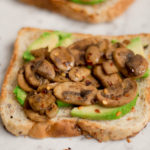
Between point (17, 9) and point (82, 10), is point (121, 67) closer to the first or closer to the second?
point (82, 10)

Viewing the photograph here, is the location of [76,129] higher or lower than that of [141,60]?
lower

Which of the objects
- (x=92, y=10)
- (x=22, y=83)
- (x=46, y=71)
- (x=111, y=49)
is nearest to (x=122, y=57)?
Answer: (x=111, y=49)

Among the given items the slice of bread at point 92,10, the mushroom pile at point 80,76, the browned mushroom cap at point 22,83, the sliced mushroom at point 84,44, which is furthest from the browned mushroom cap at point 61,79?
the slice of bread at point 92,10

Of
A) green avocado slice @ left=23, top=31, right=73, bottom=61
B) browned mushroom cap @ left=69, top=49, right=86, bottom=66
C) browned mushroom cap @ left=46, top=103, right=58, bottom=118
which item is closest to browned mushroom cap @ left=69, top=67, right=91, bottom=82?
browned mushroom cap @ left=69, top=49, right=86, bottom=66

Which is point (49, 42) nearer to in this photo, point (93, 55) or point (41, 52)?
point (41, 52)

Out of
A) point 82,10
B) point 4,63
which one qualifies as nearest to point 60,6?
point 82,10

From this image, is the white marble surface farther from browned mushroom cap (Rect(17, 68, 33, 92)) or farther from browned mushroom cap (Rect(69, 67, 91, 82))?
browned mushroom cap (Rect(69, 67, 91, 82))
